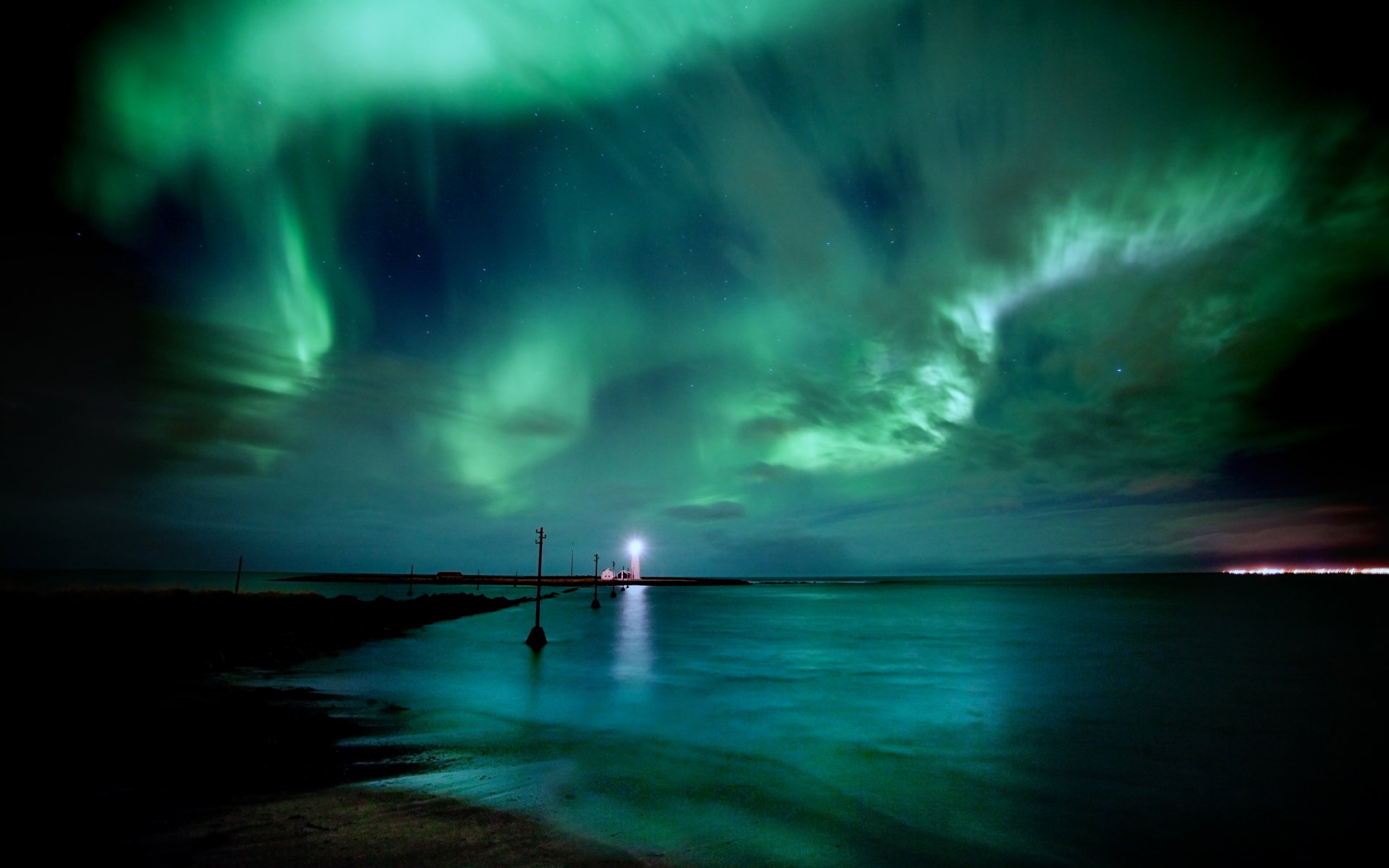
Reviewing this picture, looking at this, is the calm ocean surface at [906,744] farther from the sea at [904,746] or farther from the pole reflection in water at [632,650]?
the pole reflection in water at [632,650]

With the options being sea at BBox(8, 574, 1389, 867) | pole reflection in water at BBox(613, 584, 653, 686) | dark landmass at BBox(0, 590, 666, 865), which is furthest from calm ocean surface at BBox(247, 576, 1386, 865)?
dark landmass at BBox(0, 590, 666, 865)

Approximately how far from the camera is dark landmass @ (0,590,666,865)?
923 cm

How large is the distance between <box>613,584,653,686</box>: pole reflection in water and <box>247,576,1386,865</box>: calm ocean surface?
0.43 meters

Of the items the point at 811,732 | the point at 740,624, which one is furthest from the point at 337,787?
the point at 740,624

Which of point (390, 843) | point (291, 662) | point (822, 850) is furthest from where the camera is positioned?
point (291, 662)

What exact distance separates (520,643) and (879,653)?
26.5 m

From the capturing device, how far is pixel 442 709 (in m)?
21.8

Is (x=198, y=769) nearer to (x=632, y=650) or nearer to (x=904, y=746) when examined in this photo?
(x=904, y=746)

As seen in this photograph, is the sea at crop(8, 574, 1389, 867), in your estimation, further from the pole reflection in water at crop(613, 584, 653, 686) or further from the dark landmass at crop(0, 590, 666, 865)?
the dark landmass at crop(0, 590, 666, 865)

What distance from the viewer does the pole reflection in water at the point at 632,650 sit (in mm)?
32812

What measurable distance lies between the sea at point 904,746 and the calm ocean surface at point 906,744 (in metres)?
0.10

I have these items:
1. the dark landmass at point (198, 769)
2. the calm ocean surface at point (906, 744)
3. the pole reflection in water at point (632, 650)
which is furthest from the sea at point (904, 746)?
the dark landmass at point (198, 769)

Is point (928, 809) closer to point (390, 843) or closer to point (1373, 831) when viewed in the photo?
point (1373, 831)

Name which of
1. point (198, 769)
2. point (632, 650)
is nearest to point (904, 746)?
point (198, 769)
